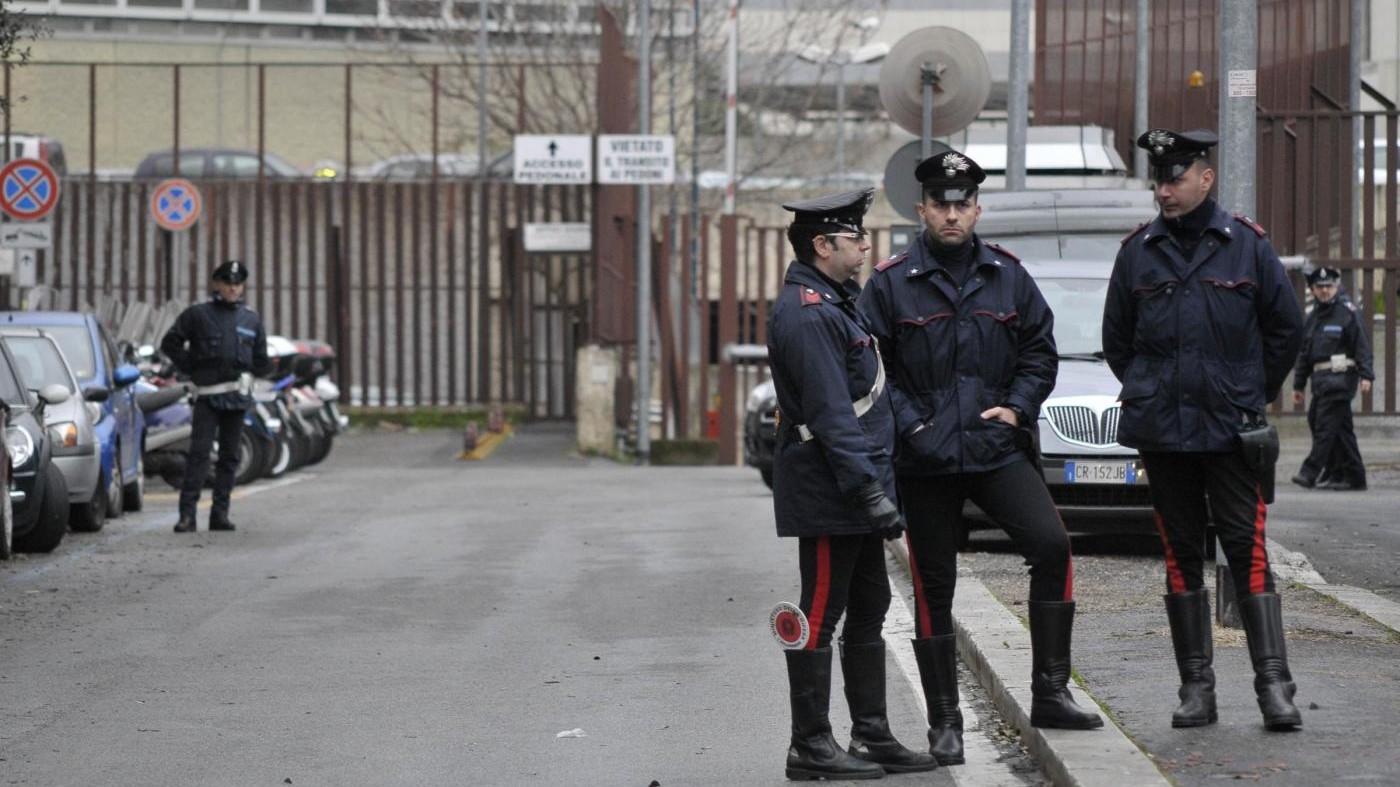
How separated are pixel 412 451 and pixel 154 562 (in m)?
15.6

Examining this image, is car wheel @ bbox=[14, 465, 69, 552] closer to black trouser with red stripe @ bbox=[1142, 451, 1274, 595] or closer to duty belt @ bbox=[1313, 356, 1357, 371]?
black trouser with red stripe @ bbox=[1142, 451, 1274, 595]

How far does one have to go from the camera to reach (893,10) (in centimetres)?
6041

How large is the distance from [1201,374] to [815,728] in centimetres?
161

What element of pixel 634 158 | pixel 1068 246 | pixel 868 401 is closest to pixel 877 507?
pixel 868 401

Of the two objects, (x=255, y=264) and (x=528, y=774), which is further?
(x=255, y=264)

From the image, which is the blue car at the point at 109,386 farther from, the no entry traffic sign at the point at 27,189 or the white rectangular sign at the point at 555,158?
the white rectangular sign at the point at 555,158

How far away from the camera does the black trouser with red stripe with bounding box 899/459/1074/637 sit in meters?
6.98

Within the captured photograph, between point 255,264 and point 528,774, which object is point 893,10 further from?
point 528,774

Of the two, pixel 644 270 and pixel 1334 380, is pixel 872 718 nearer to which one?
pixel 1334 380

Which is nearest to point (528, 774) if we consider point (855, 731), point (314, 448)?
point (855, 731)

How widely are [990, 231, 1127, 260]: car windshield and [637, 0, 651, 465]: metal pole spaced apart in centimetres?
1262

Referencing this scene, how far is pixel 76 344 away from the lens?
1780 centimetres

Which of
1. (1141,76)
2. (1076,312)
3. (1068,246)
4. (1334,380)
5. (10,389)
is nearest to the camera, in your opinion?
(1076,312)

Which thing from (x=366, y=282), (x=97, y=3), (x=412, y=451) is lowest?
(x=412, y=451)
